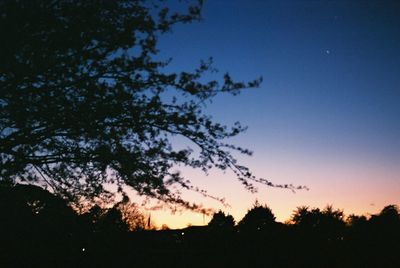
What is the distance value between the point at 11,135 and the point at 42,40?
154cm

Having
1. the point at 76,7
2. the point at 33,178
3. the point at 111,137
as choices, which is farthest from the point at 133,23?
the point at 33,178

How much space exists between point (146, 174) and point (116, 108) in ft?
3.67

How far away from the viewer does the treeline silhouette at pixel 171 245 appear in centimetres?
742

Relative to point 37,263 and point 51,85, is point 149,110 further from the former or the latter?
point 37,263

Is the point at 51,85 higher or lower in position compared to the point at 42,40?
lower

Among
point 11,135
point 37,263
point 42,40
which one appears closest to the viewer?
point 42,40

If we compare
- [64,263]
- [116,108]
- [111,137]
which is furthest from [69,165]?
[64,263]

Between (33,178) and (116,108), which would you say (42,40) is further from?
(33,178)

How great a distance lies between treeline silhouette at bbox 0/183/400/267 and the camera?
7.42m

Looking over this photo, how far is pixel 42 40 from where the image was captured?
4586mm

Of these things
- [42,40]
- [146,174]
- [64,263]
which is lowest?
[64,263]

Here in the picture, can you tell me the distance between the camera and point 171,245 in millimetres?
8289

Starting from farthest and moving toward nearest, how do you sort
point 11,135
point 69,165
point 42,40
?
point 69,165 < point 11,135 < point 42,40

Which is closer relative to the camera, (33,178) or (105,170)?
(105,170)
